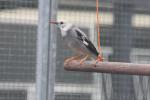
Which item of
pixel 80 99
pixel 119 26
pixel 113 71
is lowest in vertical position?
pixel 80 99

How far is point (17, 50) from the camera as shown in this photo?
4.36 metres

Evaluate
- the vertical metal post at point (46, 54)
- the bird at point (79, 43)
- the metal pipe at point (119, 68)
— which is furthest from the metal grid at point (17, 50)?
the metal pipe at point (119, 68)

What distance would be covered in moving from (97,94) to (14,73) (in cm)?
66

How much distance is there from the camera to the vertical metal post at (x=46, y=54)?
145 inches

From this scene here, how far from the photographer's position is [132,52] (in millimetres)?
4469

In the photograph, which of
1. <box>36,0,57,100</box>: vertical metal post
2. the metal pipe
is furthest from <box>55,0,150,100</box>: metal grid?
the metal pipe

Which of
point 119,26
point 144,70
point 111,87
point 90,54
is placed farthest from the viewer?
point 119,26

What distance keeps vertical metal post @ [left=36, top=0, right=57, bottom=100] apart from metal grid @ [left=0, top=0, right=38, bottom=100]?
1.99ft

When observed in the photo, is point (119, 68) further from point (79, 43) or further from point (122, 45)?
point (122, 45)

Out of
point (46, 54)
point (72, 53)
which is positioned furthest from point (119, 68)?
point (72, 53)

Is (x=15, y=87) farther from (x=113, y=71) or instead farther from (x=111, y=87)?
(x=113, y=71)

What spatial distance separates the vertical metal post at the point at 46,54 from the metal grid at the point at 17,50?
0.61m

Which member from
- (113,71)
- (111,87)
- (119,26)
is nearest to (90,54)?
(113,71)

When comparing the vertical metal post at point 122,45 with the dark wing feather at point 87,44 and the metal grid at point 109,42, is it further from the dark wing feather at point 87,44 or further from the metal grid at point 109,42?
the dark wing feather at point 87,44
